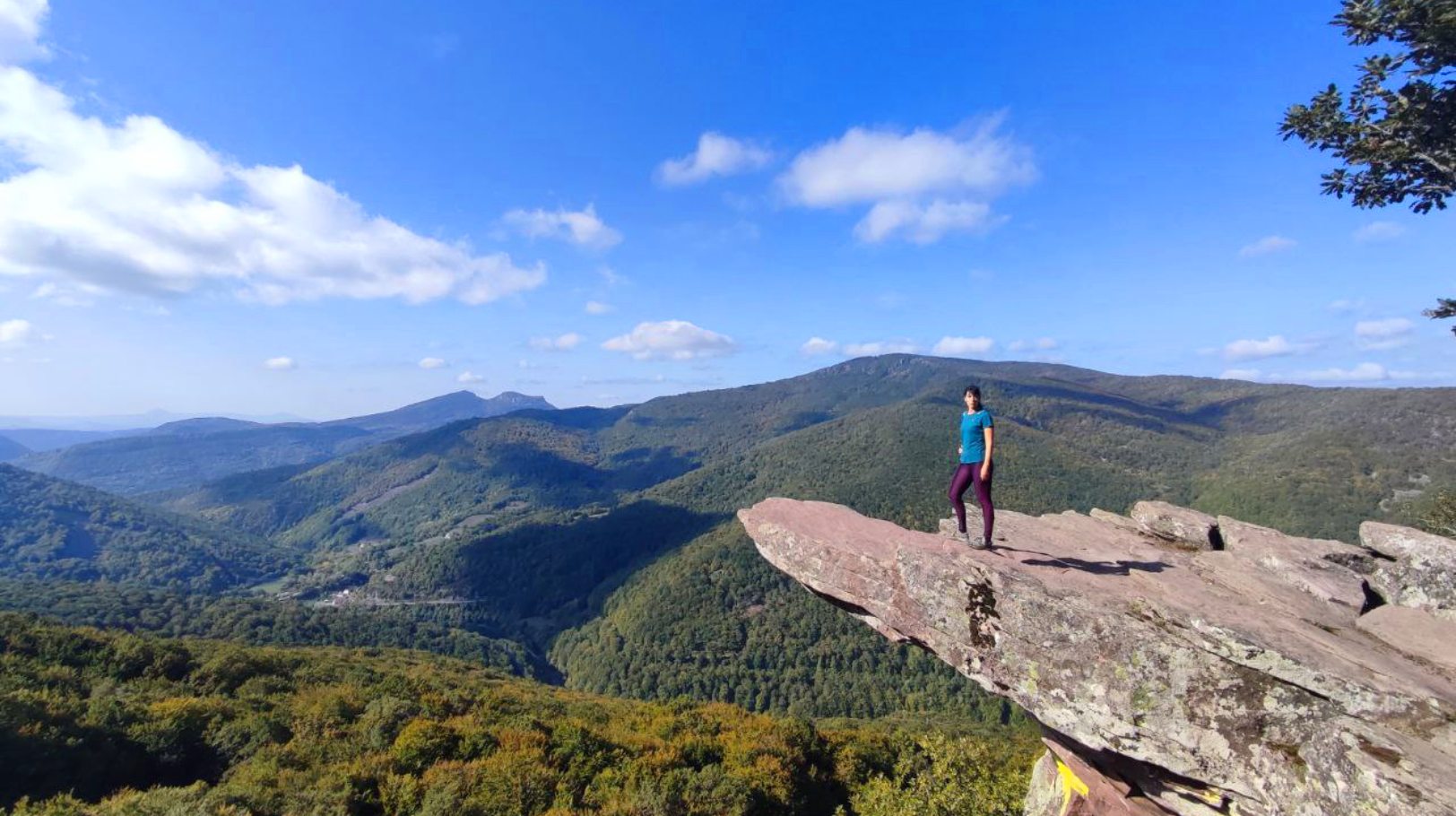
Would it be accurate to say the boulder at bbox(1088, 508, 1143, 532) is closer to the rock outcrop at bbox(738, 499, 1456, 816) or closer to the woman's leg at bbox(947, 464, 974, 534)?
the rock outcrop at bbox(738, 499, 1456, 816)

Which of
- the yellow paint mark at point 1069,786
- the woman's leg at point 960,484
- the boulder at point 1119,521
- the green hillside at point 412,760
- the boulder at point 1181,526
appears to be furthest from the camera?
the boulder at point 1119,521

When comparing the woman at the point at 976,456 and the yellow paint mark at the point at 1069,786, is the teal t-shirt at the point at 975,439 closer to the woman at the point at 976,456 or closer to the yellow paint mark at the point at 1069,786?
the woman at the point at 976,456

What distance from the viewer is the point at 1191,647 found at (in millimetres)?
9875

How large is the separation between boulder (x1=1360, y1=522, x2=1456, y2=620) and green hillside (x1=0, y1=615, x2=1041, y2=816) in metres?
12.4

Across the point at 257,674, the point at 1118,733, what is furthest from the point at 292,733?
the point at 1118,733

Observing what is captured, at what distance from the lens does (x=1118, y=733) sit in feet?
34.2

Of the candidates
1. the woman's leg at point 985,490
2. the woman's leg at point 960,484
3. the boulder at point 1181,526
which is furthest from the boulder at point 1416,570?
the woman's leg at point 960,484

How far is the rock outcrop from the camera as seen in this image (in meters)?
8.31

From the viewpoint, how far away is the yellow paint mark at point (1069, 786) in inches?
545

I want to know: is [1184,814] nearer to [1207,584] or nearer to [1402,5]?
[1207,584]

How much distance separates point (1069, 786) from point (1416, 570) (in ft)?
31.6

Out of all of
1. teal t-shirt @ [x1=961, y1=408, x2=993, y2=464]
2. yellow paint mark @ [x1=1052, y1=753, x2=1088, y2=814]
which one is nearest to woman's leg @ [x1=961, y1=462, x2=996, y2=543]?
teal t-shirt @ [x1=961, y1=408, x2=993, y2=464]

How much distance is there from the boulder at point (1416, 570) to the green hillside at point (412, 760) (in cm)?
1236

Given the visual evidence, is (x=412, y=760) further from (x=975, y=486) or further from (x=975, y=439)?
(x=975, y=439)
